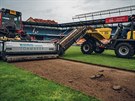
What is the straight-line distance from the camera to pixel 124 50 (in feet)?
39.7

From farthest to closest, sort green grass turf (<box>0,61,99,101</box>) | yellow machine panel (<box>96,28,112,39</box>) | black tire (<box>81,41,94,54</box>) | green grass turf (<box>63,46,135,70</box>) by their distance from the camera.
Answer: black tire (<box>81,41,94,54</box>), yellow machine panel (<box>96,28,112,39</box>), green grass turf (<box>63,46,135,70</box>), green grass turf (<box>0,61,99,101</box>)

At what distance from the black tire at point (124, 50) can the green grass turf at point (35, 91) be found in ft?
26.4

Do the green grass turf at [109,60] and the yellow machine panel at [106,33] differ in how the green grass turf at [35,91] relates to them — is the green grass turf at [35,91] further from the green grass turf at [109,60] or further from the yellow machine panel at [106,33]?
the yellow machine panel at [106,33]

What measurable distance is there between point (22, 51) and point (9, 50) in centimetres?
75

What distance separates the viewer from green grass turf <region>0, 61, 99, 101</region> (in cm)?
383

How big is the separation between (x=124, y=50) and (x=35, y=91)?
917 cm

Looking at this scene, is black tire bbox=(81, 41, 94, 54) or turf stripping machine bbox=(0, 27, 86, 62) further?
black tire bbox=(81, 41, 94, 54)

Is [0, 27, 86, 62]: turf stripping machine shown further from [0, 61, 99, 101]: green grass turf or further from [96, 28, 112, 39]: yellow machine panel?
[0, 61, 99, 101]: green grass turf

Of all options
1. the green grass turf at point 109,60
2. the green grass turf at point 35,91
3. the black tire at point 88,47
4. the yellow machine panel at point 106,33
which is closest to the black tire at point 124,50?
the green grass turf at point 109,60

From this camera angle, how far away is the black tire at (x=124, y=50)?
11.6 meters

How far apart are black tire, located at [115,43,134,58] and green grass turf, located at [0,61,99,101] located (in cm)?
804

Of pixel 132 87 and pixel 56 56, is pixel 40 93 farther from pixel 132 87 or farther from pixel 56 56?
pixel 56 56

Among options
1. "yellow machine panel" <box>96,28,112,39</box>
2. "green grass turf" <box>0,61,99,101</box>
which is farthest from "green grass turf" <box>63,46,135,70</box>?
"green grass turf" <box>0,61,99,101</box>

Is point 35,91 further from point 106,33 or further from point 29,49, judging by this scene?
point 106,33
